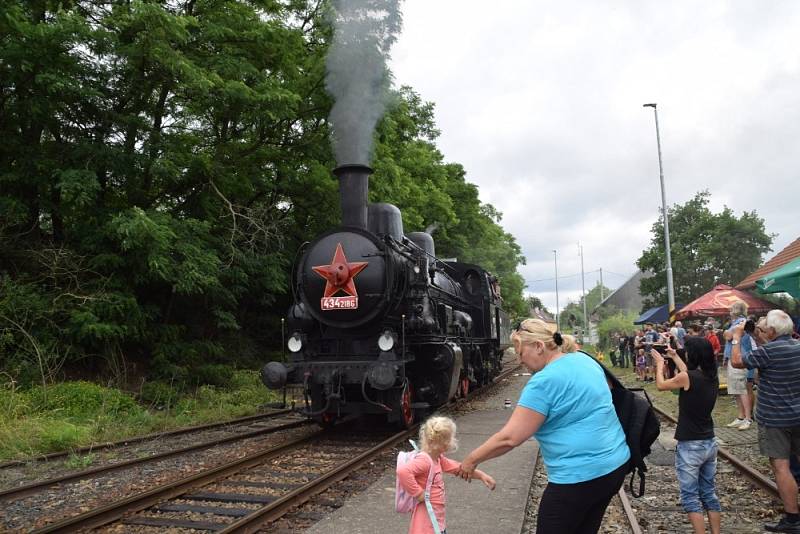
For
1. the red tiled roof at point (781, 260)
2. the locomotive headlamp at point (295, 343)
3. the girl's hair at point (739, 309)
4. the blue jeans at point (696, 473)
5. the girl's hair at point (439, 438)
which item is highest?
the red tiled roof at point (781, 260)

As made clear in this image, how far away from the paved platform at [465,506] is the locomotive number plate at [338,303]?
259 cm

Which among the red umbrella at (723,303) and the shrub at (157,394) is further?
the red umbrella at (723,303)

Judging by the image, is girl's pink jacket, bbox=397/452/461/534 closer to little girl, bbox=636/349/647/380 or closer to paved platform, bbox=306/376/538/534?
paved platform, bbox=306/376/538/534

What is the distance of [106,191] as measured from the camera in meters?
13.1

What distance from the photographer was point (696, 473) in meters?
4.43

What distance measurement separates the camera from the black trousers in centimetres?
280

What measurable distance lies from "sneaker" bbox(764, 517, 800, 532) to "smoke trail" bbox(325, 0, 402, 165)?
8.50 metres

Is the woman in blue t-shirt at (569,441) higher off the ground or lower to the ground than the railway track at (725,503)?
higher

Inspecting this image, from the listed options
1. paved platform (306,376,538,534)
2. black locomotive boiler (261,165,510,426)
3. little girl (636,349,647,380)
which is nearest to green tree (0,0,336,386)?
black locomotive boiler (261,165,510,426)

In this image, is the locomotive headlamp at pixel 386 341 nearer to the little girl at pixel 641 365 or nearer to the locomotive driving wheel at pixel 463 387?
the locomotive driving wheel at pixel 463 387

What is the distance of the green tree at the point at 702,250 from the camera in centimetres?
3206

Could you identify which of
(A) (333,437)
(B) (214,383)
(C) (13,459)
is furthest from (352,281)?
(B) (214,383)

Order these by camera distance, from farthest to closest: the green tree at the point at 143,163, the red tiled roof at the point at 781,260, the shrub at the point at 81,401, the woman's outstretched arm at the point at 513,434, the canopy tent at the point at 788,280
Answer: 1. the red tiled roof at the point at 781,260
2. the green tree at the point at 143,163
3. the shrub at the point at 81,401
4. the canopy tent at the point at 788,280
5. the woman's outstretched arm at the point at 513,434

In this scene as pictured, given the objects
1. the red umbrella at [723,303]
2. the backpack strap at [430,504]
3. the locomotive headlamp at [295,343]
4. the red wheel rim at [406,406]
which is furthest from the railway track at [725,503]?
the red umbrella at [723,303]
